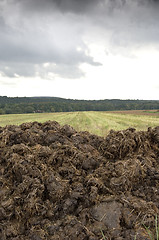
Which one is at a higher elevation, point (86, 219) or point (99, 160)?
point (99, 160)

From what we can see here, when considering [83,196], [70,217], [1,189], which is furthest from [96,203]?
[1,189]

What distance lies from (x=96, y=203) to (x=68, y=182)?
674 millimetres

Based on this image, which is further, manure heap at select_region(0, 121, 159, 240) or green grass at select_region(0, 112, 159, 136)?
green grass at select_region(0, 112, 159, 136)

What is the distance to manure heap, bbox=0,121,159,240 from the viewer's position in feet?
8.41

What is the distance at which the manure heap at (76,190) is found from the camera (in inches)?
101

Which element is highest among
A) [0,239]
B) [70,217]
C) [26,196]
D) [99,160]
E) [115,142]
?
[115,142]

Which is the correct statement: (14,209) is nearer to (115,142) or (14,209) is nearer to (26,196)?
(26,196)

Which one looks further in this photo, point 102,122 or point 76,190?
point 102,122

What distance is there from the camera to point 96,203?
2.94 meters

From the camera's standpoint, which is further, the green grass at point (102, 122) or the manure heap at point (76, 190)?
the green grass at point (102, 122)

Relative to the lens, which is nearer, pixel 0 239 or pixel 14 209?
pixel 0 239

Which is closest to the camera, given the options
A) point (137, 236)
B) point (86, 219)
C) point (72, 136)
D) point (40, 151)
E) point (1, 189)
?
point (137, 236)

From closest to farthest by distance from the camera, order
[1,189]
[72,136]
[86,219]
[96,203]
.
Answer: [86,219] < [96,203] < [1,189] < [72,136]

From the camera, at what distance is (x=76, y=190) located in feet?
10.4
